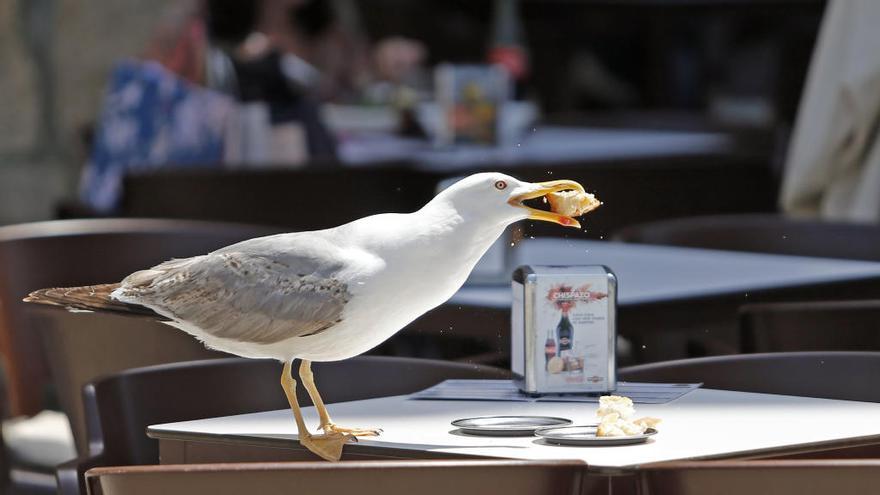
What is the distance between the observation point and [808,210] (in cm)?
440

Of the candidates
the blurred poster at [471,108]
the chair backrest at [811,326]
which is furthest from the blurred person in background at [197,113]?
the chair backrest at [811,326]

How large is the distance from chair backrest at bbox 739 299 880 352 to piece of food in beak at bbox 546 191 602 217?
1095mm

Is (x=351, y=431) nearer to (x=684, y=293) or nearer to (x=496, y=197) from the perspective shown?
(x=496, y=197)

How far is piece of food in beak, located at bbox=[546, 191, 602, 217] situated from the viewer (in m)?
1.75

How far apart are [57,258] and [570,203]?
6.35 feet

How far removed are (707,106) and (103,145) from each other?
839 centimetres

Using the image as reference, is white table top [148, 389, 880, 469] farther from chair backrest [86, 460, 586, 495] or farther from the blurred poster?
the blurred poster

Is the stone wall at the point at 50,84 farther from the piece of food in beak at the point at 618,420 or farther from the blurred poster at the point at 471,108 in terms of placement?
the piece of food in beak at the point at 618,420

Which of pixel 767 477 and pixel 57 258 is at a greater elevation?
pixel 57 258

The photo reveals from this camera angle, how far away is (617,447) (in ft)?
5.68

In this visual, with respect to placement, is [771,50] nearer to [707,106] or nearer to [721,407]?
[707,106]

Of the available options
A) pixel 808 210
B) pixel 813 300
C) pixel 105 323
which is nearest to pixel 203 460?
pixel 105 323

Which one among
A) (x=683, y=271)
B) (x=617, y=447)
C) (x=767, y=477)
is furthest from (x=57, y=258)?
(x=767, y=477)

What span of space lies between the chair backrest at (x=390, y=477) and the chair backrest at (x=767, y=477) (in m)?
0.09
